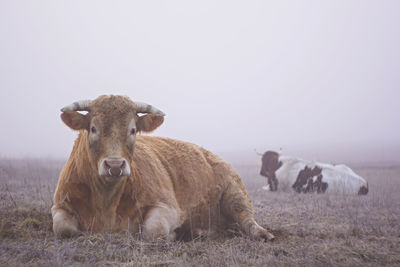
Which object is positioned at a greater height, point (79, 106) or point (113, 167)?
point (79, 106)

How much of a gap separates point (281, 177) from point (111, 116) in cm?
1015

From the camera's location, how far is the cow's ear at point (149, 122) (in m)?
4.72

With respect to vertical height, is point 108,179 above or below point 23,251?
above

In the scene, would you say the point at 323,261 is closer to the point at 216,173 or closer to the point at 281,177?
the point at 216,173

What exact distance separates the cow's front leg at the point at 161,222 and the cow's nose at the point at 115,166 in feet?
2.87

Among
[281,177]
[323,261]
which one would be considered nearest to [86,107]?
[323,261]

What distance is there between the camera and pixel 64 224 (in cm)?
402

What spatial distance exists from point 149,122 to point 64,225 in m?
1.73

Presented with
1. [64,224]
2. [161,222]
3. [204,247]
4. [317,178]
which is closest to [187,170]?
[161,222]

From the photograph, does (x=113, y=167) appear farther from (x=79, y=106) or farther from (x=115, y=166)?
(x=79, y=106)

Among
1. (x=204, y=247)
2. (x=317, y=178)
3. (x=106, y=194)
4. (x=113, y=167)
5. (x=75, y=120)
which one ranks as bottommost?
(x=317, y=178)

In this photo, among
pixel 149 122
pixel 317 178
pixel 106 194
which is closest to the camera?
pixel 106 194

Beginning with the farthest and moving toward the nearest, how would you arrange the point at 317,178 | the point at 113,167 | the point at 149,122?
1. the point at 317,178
2. the point at 149,122
3. the point at 113,167

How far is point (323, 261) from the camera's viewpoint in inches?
133
